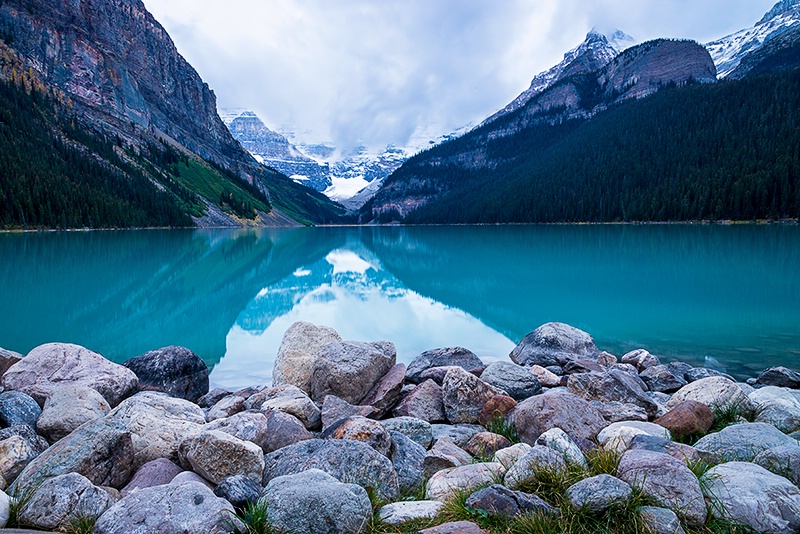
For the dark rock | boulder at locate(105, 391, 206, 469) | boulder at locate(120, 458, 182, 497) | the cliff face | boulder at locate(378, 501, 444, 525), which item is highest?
the cliff face

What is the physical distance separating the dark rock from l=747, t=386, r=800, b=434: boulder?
702 centimetres

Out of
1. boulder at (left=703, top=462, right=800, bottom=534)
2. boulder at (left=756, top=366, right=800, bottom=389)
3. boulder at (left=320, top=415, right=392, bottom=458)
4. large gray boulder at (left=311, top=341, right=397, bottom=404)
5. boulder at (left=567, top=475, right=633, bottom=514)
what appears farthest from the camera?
boulder at (left=756, top=366, right=800, bottom=389)

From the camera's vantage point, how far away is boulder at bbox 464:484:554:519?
12.9ft

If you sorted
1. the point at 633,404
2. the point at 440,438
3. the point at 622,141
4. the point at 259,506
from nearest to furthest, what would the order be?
1. the point at 259,506
2. the point at 440,438
3. the point at 633,404
4. the point at 622,141

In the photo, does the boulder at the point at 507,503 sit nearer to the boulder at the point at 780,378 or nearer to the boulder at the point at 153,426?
the boulder at the point at 153,426

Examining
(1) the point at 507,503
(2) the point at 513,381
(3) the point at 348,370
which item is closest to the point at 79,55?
(3) the point at 348,370

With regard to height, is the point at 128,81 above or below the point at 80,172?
above

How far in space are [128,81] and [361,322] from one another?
686 feet

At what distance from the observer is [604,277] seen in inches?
1105

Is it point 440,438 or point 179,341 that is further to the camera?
point 179,341

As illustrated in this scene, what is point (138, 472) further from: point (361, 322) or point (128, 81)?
point (128, 81)

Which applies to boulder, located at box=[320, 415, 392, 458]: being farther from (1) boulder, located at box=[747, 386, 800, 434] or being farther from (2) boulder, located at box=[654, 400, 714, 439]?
(1) boulder, located at box=[747, 386, 800, 434]

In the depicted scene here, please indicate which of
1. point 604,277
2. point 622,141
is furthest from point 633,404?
point 622,141

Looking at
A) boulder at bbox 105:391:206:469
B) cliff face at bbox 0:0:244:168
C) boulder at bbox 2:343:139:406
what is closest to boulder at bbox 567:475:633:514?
boulder at bbox 105:391:206:469
